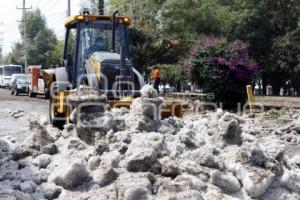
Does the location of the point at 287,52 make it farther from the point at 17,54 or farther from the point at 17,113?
the point at 17,54

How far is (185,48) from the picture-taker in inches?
1291

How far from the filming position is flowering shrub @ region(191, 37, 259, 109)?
74.8ft

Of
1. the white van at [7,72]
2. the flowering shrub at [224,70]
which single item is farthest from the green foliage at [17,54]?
the flowering shrub at [224,70]

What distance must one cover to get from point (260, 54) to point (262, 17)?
267cm

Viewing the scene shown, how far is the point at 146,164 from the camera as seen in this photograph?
791 cm

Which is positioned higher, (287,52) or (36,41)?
(36,41)

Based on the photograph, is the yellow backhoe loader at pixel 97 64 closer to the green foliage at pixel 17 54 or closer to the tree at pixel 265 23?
the tree at pixel 265 23

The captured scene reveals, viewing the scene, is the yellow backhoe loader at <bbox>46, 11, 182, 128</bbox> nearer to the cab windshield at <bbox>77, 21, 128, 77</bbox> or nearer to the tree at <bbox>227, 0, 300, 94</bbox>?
the cab windshield at <bbox>77, 21, 128, 77</bbox>

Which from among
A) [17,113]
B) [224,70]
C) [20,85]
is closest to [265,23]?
[20,85]

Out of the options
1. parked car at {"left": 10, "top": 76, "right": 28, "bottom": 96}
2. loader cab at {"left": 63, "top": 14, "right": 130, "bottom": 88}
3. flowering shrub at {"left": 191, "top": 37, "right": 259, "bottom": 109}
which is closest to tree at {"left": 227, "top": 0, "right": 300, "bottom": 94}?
parked car at {"left": 10, "top": 76, "right": 28, "bottom": 96}

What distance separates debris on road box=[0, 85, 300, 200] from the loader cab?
4.43 metres

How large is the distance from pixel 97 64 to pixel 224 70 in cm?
1041

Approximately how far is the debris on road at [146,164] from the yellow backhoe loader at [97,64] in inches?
121

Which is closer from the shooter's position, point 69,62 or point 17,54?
point 69,62
